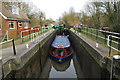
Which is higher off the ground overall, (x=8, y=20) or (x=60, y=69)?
(x=8, y=20)

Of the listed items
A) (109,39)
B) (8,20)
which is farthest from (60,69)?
(8,20)

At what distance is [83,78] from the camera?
884cm

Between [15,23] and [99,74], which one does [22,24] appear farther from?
[99,74]

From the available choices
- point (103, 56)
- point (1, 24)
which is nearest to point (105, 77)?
point (103, 56)

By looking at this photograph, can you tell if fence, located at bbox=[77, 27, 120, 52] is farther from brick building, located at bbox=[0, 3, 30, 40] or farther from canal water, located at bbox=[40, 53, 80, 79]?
brick building, located at bbox=[0, 3, 30, 40]

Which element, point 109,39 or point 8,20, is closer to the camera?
point 109,39

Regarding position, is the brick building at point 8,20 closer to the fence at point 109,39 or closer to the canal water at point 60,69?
the canal water at point 60,69

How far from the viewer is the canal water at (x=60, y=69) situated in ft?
32.9

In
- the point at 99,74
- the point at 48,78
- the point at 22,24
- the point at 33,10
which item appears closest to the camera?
the point at 99,74

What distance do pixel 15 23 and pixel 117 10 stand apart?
15.9 meters

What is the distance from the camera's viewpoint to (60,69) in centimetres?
1152

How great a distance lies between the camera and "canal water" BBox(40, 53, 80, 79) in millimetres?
10023

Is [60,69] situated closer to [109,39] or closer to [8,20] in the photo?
[109,39]

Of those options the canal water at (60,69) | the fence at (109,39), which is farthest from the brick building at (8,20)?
the fence at (109,39)
